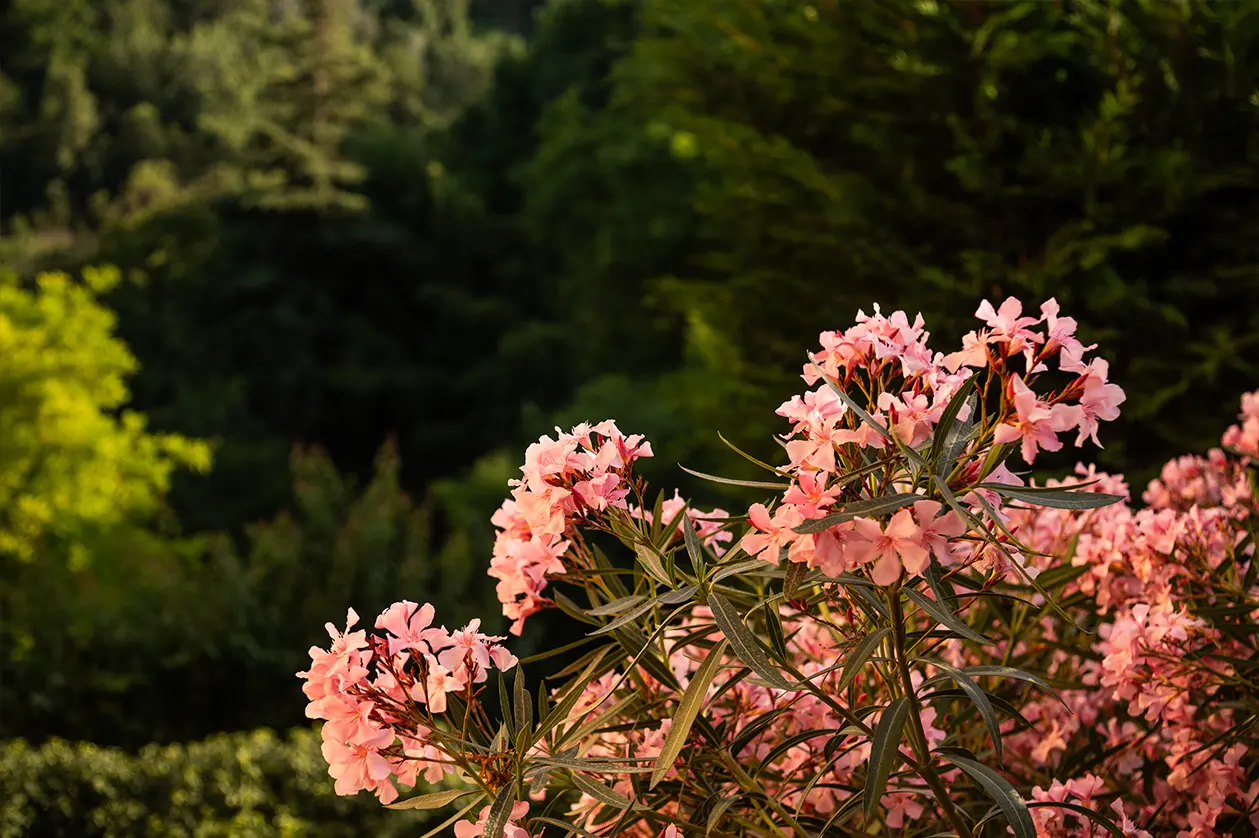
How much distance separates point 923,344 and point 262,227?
1848cm

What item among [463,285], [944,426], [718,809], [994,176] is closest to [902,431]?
[944,426]

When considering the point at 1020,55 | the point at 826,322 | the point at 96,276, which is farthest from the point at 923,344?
the point at 96,276

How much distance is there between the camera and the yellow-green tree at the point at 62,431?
8.43 metres

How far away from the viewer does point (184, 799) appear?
3918 mm

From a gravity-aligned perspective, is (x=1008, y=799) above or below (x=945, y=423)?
below

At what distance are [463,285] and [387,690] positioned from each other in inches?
702

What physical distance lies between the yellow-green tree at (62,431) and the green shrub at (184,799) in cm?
469

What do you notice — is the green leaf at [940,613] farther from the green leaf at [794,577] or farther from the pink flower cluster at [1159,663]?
the pink flower cluster at [1159,663]

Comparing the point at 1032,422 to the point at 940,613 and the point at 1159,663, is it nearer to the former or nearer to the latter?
the point at 940,613

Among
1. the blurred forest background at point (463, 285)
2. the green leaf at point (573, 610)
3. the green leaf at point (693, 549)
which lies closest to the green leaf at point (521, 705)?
the green leaf at point (573, 610)

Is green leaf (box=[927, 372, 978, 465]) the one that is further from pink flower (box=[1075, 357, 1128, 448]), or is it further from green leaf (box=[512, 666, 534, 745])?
green leaf (box=[512, 666, 534, 745])

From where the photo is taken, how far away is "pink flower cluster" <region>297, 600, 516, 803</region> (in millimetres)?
1198

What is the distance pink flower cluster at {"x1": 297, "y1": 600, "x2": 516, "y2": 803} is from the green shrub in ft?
9.12

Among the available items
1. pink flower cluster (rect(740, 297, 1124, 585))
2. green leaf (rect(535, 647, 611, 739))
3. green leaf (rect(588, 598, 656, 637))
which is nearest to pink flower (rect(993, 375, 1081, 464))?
pink flower cluster (rect(740, 297, 1124, 585))
